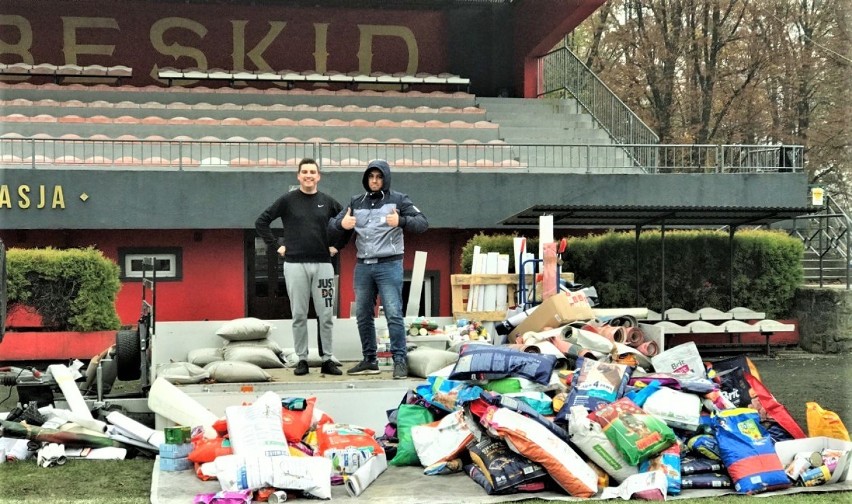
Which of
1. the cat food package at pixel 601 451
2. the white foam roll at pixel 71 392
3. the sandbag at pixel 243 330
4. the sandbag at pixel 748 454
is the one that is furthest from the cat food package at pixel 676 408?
the sandbag at pixel 243 330

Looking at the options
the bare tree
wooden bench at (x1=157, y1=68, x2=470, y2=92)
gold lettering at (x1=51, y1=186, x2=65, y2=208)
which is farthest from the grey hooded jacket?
the bare tree

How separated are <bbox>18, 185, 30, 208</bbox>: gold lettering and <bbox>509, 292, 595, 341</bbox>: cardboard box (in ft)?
37.4

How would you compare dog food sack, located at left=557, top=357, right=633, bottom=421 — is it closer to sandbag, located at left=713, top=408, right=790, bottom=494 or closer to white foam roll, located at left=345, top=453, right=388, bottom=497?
sandbag, located at left=713, top=408, right=790, bottom=494

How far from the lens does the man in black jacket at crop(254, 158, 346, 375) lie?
8898mm

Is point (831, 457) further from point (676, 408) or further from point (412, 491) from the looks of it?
point (412, 491)

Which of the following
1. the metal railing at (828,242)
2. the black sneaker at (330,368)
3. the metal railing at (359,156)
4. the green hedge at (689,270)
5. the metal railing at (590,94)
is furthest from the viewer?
the metal railing at (590,94)

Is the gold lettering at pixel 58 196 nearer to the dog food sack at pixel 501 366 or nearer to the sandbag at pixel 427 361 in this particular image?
the sandbag at pixel 427 361

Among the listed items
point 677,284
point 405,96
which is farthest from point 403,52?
point 677,284

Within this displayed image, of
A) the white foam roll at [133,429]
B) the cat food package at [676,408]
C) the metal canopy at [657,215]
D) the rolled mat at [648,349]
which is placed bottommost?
the white foam roll at [133,429]

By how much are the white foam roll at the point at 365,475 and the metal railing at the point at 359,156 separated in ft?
41.7

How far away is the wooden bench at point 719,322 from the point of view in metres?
15.8

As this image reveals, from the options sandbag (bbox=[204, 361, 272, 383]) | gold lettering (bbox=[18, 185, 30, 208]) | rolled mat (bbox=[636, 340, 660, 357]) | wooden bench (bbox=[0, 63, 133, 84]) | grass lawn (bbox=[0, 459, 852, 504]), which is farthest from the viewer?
wooden bench (bbox=[0, 63, 133, 84])

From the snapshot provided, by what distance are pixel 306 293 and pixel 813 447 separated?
419 cm

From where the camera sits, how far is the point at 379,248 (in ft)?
28.6
